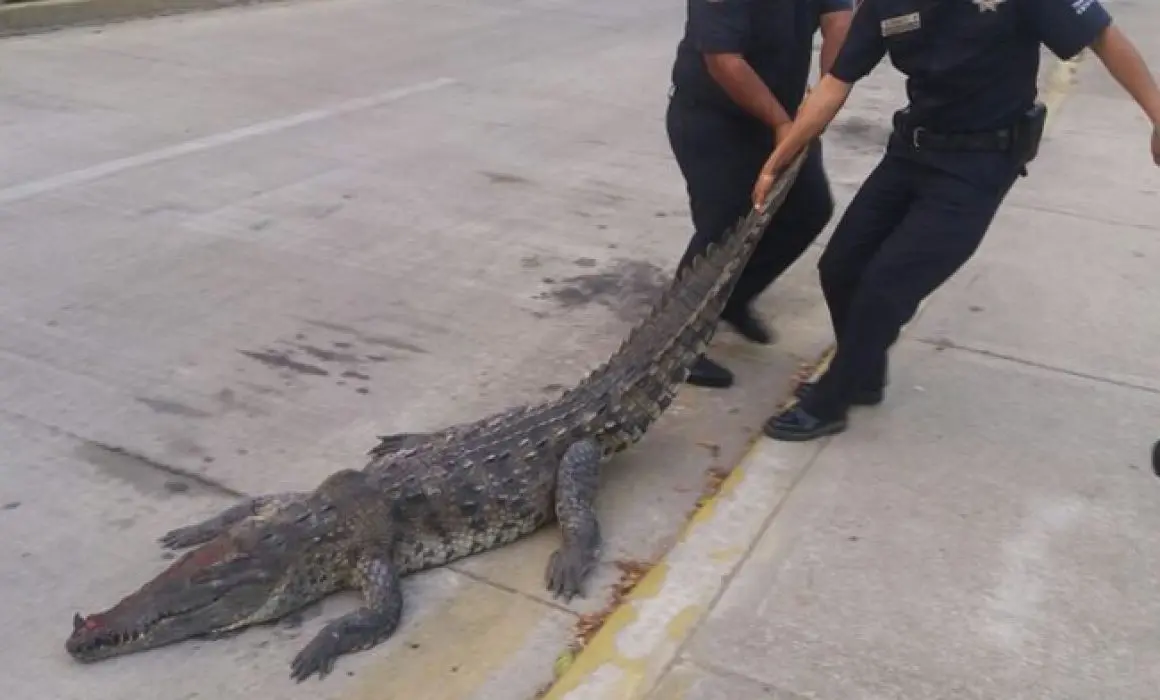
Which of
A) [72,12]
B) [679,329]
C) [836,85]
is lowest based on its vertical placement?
[679,329]

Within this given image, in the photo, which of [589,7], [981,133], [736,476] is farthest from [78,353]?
[589,7]

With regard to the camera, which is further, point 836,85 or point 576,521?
point 836,85

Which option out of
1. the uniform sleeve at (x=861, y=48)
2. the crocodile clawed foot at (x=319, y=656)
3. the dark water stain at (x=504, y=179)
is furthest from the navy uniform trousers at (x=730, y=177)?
the dark water stain at (x=504, y=179)

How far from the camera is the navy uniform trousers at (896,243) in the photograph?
4.39 m

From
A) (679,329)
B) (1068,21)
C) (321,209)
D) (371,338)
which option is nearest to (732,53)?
(679,329)

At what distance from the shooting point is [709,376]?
17.2ft

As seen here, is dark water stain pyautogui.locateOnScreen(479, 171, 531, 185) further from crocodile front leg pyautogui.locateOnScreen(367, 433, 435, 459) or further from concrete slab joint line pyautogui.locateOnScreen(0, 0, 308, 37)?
concrete slab joint line pyautogui.locateOnScreen(0, 0, 308, 37)

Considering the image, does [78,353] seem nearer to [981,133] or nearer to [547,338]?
[547,338]

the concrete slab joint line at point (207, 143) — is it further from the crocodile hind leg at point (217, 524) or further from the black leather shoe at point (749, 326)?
the black leather shoe at point (749, 326)

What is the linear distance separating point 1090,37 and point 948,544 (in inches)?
64.8

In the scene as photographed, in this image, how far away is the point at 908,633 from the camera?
11.9 ft

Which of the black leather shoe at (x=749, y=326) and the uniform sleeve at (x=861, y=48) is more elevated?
the uniform sleeve at (x=861, y=48)

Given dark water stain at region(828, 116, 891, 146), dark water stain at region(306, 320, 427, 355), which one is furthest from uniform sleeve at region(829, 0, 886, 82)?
dark water stain at region(828, 116, 891, 146)

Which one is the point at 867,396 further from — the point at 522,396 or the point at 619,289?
the point at 619,289
